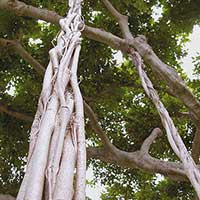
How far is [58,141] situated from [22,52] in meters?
2.89

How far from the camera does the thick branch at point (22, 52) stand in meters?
3.94

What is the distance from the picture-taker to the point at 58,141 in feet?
4.34

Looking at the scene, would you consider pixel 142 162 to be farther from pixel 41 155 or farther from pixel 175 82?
pixel 41 155

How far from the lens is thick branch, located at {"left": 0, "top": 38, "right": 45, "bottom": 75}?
3.94 metres

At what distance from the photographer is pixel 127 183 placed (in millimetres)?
5336

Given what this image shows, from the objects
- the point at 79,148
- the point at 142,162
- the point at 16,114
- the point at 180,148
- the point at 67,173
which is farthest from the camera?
the point at 16,114

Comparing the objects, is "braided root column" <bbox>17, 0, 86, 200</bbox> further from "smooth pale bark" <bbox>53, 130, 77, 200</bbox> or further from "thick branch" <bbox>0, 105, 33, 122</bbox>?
"thick branch" <bbox>0, 105, 33, 122</bbox>

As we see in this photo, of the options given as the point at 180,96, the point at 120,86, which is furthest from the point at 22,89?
the point at 180,96

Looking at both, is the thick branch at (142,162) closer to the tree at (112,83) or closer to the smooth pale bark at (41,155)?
the tree at (112,83)

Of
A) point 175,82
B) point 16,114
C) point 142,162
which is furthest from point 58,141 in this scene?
point 16,114

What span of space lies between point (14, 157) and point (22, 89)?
2.71ft

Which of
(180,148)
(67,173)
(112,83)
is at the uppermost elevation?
(112,83)

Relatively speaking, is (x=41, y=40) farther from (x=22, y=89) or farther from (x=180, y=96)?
(x=180, y=96)

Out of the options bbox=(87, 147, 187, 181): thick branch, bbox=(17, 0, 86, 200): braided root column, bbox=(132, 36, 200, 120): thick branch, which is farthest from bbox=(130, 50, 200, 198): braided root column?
bbox=(87, 147, 187, 181): thick branch
